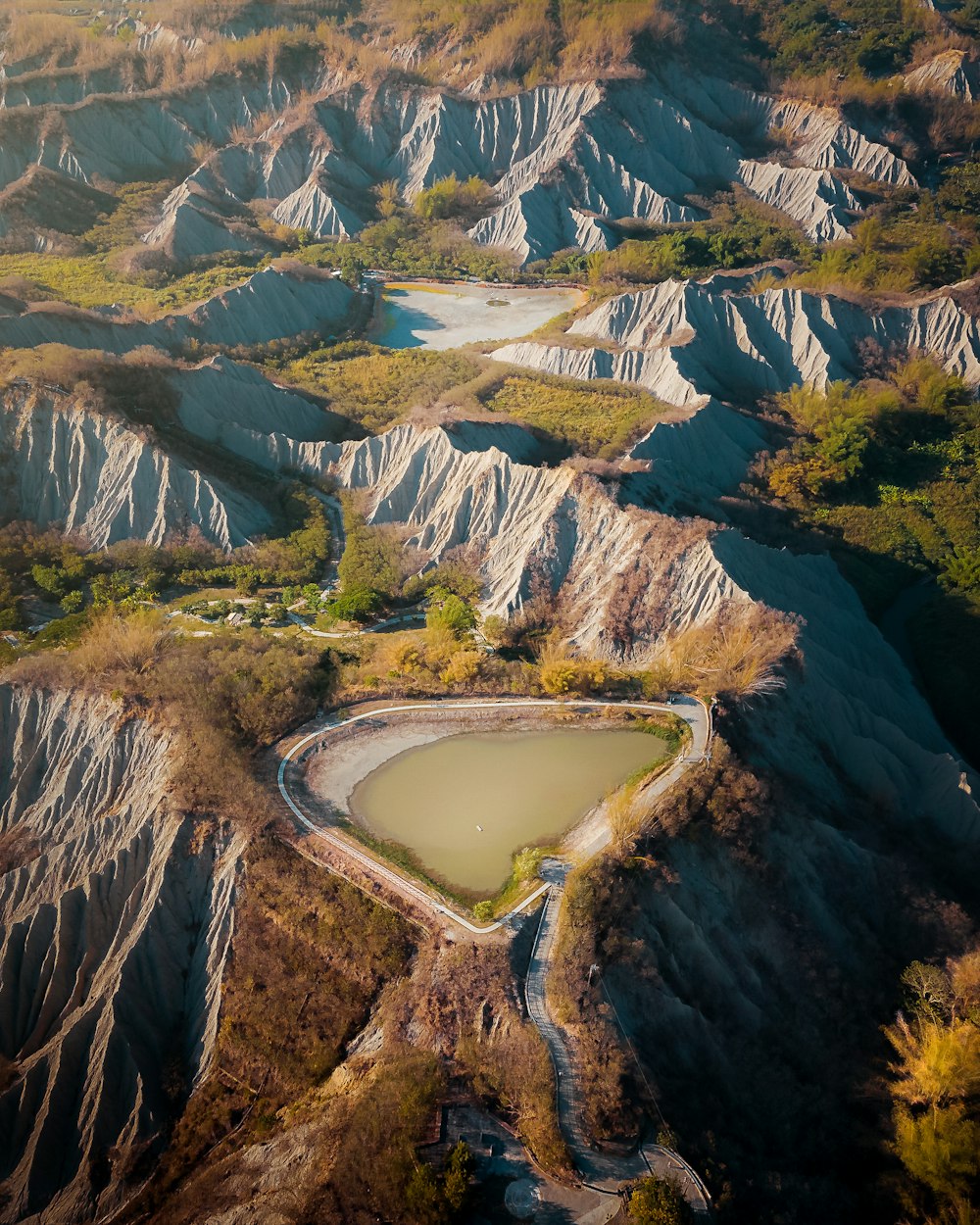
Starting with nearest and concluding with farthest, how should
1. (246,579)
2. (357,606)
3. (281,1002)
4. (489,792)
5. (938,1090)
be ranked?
1. (938,1090)
2. (281,1002)
3. (489,792)
4. (357,606)
5. (246,579)

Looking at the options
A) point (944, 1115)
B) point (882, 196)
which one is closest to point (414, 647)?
point (944, 1115)

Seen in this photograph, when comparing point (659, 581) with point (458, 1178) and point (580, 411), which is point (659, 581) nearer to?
point (580, 411)

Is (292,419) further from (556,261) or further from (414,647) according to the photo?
(556,261)

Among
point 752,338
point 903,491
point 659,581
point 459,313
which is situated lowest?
point 659,581

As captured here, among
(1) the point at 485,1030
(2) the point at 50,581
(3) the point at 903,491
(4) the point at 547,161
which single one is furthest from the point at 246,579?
(4) the point at 547,161

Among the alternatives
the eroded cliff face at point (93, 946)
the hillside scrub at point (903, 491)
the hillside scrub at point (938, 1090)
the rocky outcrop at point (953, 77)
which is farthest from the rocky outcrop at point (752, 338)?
the rocky outcrop at point (953, 77)

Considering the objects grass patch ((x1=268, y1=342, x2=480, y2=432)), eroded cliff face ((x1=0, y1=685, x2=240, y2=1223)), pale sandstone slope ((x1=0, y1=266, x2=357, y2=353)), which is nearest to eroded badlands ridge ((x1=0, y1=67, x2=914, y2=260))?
pale sandstone slope ((x1=0, y1=266, x2=357, y2=353))

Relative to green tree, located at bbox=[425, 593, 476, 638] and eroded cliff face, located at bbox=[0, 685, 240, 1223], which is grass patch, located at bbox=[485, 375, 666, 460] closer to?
green tree, located at bbox=[425, 593, 476, 638]
